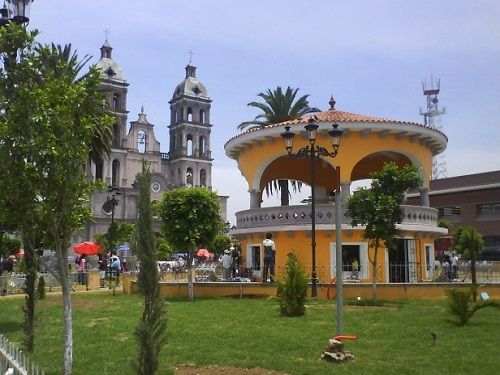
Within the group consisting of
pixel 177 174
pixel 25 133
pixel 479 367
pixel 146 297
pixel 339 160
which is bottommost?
pixel 479 367

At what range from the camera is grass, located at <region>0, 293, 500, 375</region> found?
366 inches

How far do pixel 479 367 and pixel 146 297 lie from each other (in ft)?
18.7

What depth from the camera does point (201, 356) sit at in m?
9.96

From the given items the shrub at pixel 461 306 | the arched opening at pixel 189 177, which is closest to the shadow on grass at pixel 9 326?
the shrub at pixel 461 306

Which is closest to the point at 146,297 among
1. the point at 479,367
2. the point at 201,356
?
the point at 201,356

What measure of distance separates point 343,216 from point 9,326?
Result: 13088 mm

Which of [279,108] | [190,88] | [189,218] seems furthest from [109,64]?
[189,218]

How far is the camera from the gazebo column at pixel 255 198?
87.1 ft

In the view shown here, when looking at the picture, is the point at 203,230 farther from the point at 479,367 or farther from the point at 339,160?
the point at 479,367

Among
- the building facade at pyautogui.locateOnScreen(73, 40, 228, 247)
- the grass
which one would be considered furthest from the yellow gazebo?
the building facade at pyautogui.locateOnScreen(73, 40, 228, 247)

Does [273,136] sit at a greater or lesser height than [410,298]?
greater

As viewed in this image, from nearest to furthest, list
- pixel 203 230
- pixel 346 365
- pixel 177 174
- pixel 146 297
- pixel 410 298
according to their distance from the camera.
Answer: pixel 146 297
pixel 346 365
pixel 410 298
pixel 203 230
pixel 177 174

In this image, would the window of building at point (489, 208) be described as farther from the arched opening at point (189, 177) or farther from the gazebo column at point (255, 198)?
the arched opening at point (189, 177)

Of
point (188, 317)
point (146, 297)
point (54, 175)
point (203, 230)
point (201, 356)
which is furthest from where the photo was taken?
point (203, 230)
